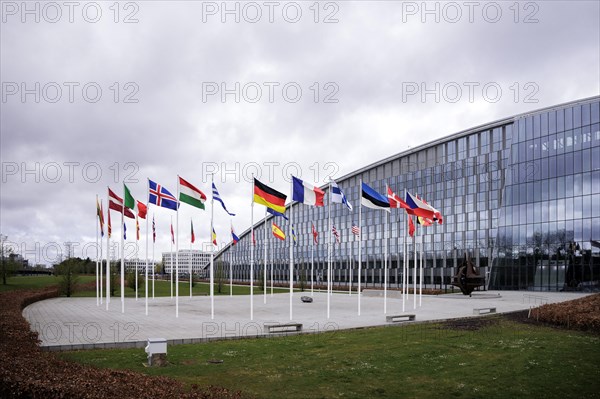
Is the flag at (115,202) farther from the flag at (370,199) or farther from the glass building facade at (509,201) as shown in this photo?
the glass building facade at (509,201)

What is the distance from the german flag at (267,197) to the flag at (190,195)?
10.3ft

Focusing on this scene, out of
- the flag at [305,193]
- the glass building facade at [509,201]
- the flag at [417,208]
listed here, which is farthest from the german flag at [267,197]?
the glass building facade at [509,201]

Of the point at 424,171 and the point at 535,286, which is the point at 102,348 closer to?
the point at 535,286

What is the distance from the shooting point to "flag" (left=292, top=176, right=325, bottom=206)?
25.3m

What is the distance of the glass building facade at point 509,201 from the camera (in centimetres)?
5834

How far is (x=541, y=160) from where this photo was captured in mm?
63250

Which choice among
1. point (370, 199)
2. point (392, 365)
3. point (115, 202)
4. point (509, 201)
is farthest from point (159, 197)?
point (509, 201)

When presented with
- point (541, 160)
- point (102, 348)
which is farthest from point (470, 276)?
point (102, 348)

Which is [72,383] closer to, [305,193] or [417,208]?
[305,193]

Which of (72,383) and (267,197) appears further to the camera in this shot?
(267,197)

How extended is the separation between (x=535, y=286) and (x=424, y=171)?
997 inches

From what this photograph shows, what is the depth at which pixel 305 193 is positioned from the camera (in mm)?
25500

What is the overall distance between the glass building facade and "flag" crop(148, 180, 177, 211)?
19577 mm

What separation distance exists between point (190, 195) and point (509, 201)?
52772 mm
